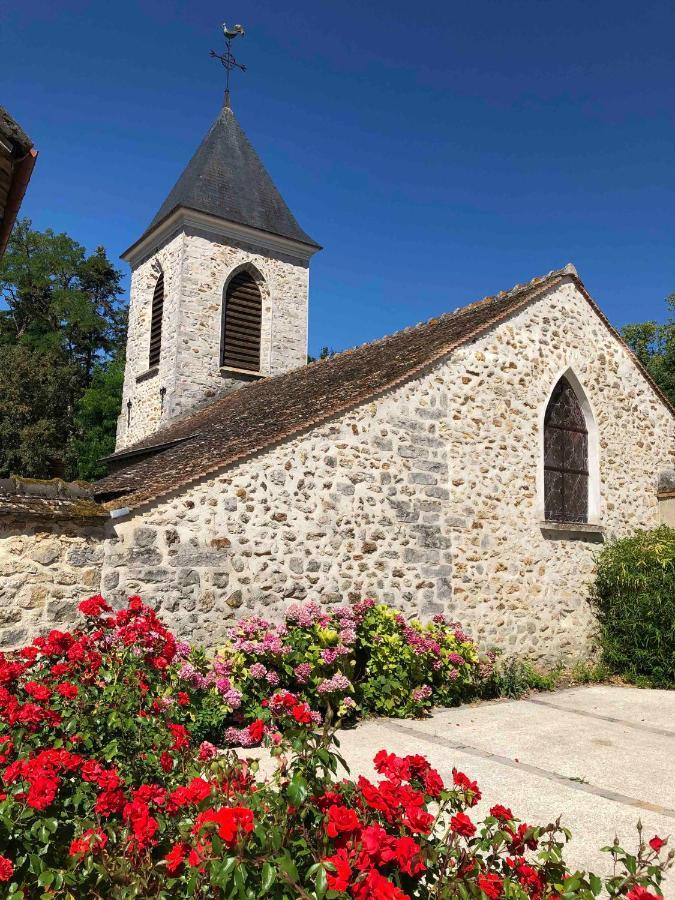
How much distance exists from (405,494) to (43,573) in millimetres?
3929

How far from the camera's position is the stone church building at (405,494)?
5984mm

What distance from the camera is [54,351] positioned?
2794 cm

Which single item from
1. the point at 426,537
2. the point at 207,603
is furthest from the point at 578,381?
the point at 207,603

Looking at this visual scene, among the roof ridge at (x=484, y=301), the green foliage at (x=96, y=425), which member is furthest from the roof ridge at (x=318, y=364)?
the green foliage at (x=96, y=425)

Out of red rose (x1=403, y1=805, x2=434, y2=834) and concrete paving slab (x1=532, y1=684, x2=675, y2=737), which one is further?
concrete paving slab (x1=532, y1=684, x2=675, y2=737)

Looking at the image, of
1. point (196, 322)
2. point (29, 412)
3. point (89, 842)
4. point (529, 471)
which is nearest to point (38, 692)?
point (89, 842)

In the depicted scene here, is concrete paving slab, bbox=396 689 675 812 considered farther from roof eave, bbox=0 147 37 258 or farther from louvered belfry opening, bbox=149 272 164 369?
louvered belfry opening, bbox=149 272 164 369

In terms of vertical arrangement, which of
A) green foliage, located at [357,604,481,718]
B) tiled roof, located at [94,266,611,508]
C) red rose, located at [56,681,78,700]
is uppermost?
tiled roof, located at [94,266,611,508]

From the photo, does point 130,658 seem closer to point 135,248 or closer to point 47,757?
point 47,757

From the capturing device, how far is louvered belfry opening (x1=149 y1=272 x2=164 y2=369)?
17.2m

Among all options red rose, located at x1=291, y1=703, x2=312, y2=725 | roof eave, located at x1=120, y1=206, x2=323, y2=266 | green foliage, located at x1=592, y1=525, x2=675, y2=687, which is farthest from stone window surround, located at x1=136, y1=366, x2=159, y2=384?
red rose, located at x1=291, y1=703, x2=312, y2=725

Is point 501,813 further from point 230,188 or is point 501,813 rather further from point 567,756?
point 230,188

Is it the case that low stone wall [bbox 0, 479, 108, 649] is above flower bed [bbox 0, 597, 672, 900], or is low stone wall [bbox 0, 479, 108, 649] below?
above

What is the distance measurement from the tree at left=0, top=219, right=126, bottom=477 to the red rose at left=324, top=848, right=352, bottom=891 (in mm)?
23623
